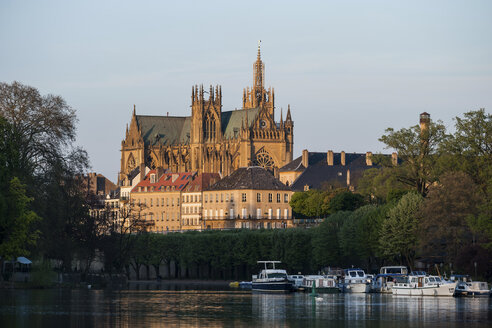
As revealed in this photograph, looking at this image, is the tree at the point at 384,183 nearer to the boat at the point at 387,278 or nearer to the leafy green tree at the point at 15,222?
the boat at the point at 387,278

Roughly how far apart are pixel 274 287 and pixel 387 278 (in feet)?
43.2

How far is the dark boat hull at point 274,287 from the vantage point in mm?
131750

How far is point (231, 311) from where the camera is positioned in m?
87.1

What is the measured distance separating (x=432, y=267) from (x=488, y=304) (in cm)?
4784

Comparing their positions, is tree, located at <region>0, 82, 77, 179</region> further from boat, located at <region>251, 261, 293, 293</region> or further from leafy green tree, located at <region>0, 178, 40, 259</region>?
boat, located at <region>251, 261, 293, 293</region>

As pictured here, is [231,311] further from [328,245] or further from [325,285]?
[328,245]

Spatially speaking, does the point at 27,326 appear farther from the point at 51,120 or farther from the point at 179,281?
the point at 179,281

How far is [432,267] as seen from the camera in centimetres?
14612

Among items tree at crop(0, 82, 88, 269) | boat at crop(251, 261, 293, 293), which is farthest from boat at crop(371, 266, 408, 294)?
tree at crop(0, 82, 88, 269)

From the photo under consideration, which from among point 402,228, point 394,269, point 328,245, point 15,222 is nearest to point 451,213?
point 402,228

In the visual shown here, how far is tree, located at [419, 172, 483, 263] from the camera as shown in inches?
5108

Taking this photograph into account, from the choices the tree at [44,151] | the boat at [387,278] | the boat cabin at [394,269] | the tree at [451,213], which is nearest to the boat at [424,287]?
the boat at [387,278]

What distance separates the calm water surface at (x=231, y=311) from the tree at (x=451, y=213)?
21.7m

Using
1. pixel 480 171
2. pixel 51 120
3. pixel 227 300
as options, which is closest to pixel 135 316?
pixel 227 300
